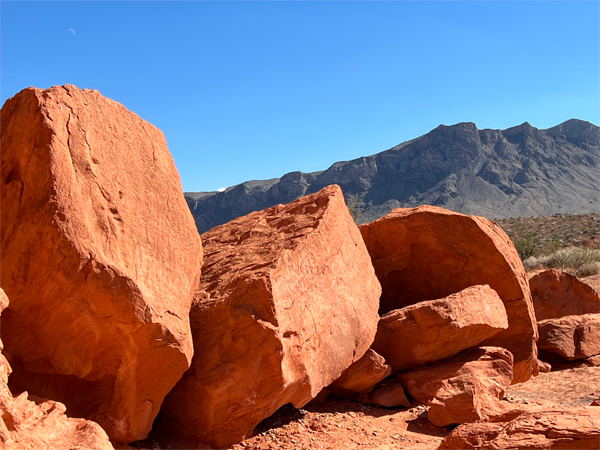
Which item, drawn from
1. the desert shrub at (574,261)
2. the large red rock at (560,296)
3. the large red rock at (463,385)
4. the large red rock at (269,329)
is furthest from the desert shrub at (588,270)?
the large red rock at (269,329)

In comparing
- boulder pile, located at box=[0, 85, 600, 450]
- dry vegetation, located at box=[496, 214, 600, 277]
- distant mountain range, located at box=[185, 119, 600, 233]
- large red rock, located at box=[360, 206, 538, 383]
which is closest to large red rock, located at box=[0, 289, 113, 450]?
boulder pile, located at box=[0, 85, 600, 450]

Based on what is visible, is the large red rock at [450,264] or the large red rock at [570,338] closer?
the large red rock at [450,264]

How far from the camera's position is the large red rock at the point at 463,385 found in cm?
633

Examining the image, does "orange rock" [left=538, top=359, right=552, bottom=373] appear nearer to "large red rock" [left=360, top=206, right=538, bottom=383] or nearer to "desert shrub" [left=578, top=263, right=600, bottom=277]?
"large red rock" [left=360, top=206, right=538, bottom=383]

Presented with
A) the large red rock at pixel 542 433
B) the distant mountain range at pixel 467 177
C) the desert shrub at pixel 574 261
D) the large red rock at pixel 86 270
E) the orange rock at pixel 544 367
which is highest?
the distant mountain range at pixel 467 177

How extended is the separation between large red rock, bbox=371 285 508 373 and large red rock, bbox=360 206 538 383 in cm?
114

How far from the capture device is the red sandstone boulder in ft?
21.8

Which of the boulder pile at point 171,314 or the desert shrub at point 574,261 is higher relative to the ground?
the boulder pile at point 171,314

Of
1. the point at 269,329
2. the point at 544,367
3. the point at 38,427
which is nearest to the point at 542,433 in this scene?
the point at 269,329

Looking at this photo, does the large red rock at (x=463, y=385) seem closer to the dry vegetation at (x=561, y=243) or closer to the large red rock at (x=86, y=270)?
the large red rock at (x=86, y=270)

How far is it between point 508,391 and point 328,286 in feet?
15.1

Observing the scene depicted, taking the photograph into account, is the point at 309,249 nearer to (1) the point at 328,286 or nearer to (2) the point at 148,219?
(1) the point at 328,286

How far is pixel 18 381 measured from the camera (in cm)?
457

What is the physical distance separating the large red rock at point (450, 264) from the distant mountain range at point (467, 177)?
183 ft
